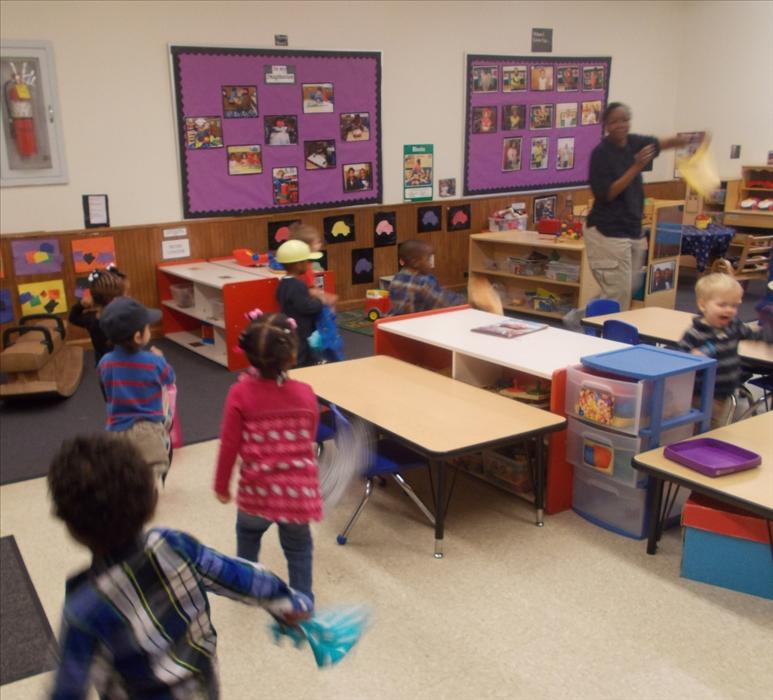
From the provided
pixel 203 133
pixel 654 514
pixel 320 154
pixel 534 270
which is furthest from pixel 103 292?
pixel 534 270

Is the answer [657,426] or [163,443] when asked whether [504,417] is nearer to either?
[657,426]

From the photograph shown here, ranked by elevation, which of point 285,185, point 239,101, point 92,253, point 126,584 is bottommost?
point 92,253

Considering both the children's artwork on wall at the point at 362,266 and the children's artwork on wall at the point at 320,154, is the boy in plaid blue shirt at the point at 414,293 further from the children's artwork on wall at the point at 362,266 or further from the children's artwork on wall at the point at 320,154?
the children's artwork on wall at the point at 362,266

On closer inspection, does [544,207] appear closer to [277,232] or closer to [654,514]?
[277,232]

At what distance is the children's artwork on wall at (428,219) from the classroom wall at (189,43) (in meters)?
0.33

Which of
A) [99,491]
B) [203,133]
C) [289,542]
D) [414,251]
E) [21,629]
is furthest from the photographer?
[203,133]

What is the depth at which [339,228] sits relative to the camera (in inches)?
303

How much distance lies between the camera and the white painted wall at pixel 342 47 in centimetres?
618

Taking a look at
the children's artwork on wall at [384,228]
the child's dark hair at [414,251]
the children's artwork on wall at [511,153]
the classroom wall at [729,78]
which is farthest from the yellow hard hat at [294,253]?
the classroom wall at [729,78]

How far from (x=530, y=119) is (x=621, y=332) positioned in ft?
16.9

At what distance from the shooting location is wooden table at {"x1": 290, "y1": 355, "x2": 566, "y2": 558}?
309cm

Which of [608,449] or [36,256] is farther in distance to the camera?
[36,256]

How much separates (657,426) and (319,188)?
4982 mm

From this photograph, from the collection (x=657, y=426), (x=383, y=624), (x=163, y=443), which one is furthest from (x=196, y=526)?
(x=657, y=426)
